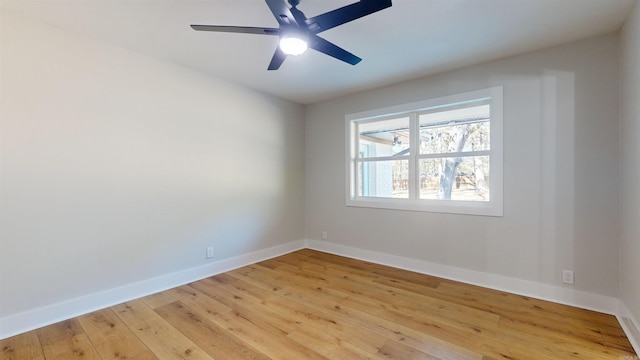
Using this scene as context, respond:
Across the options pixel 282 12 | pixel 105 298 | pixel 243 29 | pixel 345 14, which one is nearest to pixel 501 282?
pixel 345 14

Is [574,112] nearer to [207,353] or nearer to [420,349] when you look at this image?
[420,349]

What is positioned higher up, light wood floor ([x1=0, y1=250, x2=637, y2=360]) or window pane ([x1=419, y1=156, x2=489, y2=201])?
window pane ([x1=419, y1=156, x2=489, y2=201])

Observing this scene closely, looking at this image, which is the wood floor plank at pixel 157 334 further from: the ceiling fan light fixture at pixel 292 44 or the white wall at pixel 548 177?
the white wall at pixel 548 177

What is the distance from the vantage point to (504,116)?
2871 millimetres

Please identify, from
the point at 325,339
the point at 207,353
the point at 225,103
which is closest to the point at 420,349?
the point at 325,339

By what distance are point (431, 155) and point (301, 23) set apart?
7.67 ft

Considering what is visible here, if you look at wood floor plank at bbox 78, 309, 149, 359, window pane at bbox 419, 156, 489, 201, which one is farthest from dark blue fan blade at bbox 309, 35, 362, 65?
wood floor plank at bbox 78, 309, 149, 359

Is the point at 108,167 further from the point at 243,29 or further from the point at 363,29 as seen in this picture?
the point at 363,29

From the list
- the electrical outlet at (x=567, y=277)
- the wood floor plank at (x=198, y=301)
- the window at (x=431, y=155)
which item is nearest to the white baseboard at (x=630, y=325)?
the electrical outlet at (x=567, y=277)

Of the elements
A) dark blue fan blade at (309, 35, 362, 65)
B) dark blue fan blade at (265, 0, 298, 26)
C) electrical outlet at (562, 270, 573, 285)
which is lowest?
electrical outlet at (562, 270, 573, 285)

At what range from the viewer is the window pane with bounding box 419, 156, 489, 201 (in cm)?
311

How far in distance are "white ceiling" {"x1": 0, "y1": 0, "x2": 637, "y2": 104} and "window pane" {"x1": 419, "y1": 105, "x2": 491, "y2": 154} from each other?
0.55 metres

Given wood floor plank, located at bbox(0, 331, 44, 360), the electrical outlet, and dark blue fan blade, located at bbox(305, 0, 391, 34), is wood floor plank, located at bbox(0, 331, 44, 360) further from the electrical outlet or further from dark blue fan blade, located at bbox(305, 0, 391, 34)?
the electrical outlet

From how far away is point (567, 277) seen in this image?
256cm
